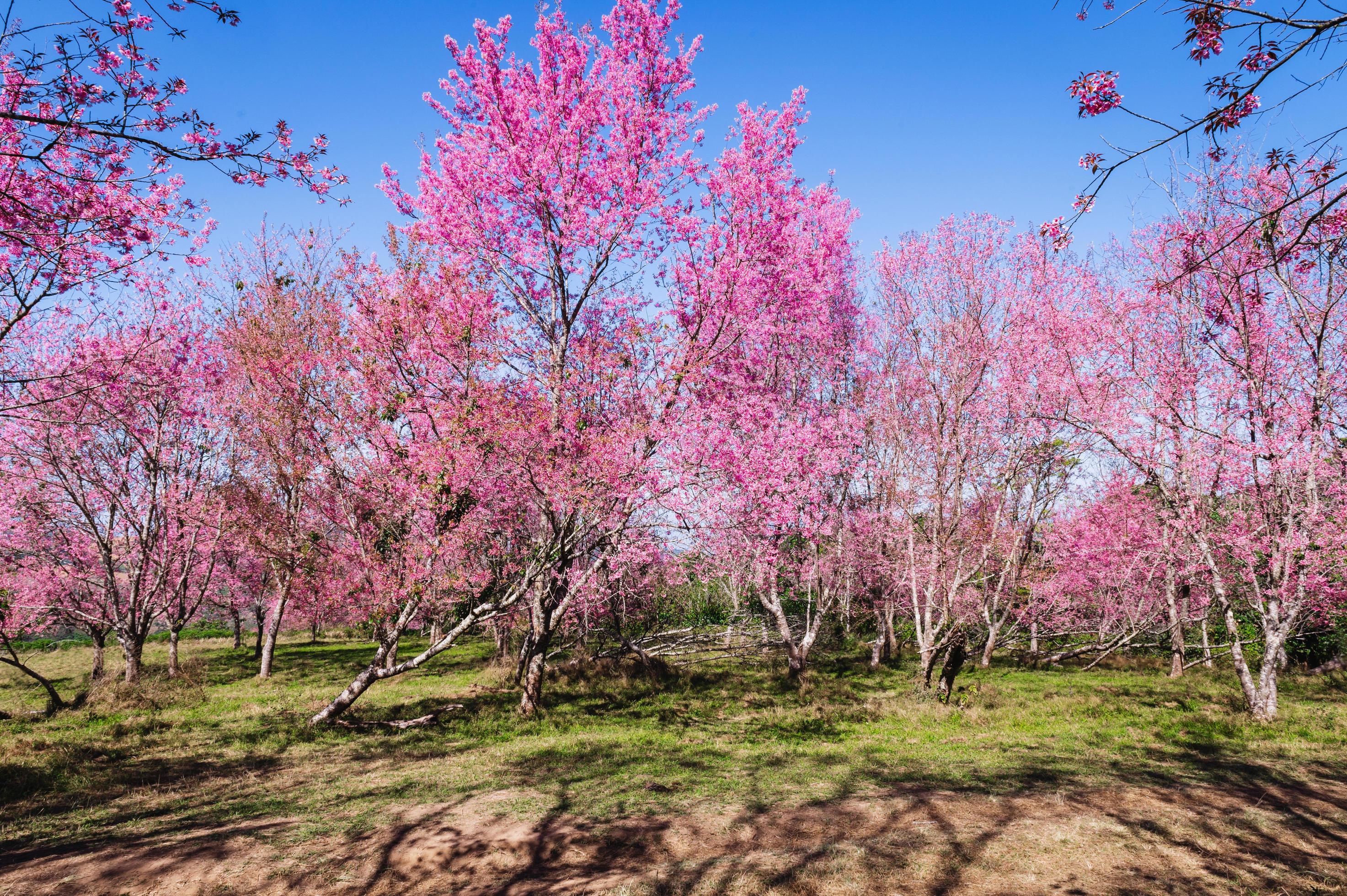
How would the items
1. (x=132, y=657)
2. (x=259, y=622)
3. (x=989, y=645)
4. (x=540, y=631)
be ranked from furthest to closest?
(x=259, y=622)
(x=989, y=645)
(x=132, y=657)
(x=540, y=631)

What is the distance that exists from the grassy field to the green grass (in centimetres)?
7

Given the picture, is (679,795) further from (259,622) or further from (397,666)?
(259,622)

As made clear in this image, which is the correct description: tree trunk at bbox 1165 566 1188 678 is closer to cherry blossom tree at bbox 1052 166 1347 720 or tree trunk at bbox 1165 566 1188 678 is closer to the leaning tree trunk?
cherry blossom tree at bbox 1052 166 1347 720

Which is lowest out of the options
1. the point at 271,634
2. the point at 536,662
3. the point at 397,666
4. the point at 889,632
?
the point at 889,632

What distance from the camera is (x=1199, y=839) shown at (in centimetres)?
589

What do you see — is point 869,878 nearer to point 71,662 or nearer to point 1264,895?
point 1264,895

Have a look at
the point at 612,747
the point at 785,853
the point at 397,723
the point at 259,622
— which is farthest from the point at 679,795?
the point at 259,622

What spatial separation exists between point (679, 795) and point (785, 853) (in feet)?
7.22

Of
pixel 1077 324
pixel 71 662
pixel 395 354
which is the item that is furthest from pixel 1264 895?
pixel 71 662

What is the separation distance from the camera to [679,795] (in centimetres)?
779

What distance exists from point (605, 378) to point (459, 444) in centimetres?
308

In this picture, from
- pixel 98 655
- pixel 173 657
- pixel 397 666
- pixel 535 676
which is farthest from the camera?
pixel 173 657

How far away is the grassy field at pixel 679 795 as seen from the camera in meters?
5.45

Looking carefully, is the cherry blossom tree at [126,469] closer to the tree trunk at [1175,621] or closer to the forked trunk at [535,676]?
the forked trunk at [535,676]
